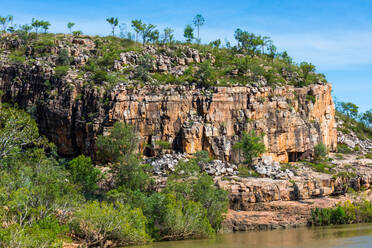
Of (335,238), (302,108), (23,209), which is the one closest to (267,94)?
(302,108)

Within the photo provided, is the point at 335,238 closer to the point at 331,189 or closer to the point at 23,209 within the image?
the point at 331,189

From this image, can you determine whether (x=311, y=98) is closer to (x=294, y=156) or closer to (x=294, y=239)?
(x=294, y=156)

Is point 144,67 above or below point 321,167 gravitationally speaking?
above

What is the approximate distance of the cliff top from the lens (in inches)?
2849

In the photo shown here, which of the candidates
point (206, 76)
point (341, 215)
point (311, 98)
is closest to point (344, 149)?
point (311, 98)

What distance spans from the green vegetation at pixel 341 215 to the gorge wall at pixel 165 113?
596 inches

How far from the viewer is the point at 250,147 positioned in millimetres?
64625

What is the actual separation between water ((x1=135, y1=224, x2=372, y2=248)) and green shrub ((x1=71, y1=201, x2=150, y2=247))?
2342 mm

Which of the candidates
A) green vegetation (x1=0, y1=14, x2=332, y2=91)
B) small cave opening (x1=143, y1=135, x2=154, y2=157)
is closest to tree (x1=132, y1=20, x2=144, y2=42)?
green vegetation (x1=0, y1=14, x2=332, y2=91)

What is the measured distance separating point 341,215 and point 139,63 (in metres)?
41.1

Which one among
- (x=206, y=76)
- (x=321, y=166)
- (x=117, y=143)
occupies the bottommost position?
(x=321, y=166)

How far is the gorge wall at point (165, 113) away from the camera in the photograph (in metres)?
66.8

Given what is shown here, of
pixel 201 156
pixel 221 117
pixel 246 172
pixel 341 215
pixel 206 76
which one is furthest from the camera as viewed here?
pixel 206 76

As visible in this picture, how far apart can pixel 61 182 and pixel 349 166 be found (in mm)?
45285
